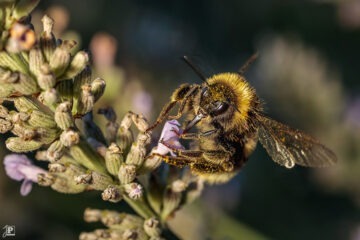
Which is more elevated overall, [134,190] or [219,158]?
[219,158]

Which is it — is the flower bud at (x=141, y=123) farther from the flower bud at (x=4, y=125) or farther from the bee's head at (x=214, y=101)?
the flower bud at (x=4, y=125)

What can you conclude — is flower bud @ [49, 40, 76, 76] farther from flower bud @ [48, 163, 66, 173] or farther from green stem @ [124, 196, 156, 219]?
green stem @ [124, 196, 156, 219]

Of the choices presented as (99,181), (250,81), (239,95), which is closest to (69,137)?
(99,181)

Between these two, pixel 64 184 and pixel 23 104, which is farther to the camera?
pixel 64 184

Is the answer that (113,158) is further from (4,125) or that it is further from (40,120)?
(4,125)

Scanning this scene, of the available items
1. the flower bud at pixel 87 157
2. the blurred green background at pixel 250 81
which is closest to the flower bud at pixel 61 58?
the flower bud at pixel 87 157

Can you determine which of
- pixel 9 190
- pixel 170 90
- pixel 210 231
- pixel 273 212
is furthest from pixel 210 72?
pixel 273 212

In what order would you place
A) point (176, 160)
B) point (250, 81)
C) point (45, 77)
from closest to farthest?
point (45, 77), point (176, 160), point (250, 81)

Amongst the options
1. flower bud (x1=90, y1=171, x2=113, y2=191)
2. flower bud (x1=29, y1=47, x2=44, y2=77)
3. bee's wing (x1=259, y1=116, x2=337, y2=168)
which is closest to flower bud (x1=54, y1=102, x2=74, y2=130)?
flower bud (x1=29, y1=47, x2=44, y2=77)
